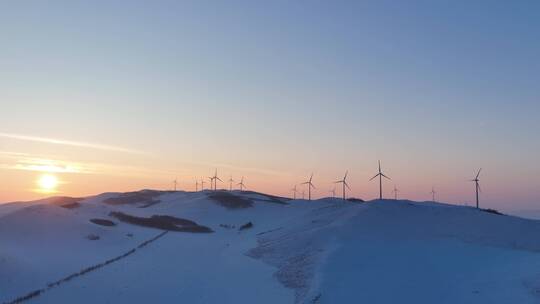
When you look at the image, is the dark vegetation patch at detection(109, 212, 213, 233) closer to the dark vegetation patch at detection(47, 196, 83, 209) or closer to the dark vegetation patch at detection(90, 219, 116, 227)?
the dark vegetation patch at detection(47, 196, 83, 209)

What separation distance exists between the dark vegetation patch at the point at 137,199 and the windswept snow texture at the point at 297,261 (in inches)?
2964

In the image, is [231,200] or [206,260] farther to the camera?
[231,200]

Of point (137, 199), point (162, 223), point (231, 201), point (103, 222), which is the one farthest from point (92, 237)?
point (137, 199)

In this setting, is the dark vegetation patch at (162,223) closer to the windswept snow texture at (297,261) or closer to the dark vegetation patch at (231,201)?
the windswept snow texture at (297,261)

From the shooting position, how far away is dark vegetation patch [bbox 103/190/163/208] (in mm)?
152625

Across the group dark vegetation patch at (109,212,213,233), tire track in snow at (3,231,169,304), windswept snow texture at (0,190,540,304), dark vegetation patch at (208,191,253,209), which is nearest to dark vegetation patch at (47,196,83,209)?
dark vegetation patch at (109,212,213,233)

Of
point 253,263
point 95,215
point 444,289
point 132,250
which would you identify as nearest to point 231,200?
point 95,215

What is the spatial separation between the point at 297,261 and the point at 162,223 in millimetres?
55352

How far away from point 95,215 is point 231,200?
5044cm

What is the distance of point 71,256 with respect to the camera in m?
50.5

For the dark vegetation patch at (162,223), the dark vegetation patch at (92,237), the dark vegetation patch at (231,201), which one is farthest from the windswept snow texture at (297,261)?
the dark vegetation patch at (231,201)

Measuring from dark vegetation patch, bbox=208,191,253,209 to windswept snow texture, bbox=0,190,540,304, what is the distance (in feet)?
171

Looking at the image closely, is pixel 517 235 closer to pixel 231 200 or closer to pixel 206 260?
pixel 206 260

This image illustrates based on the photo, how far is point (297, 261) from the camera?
151 ft
